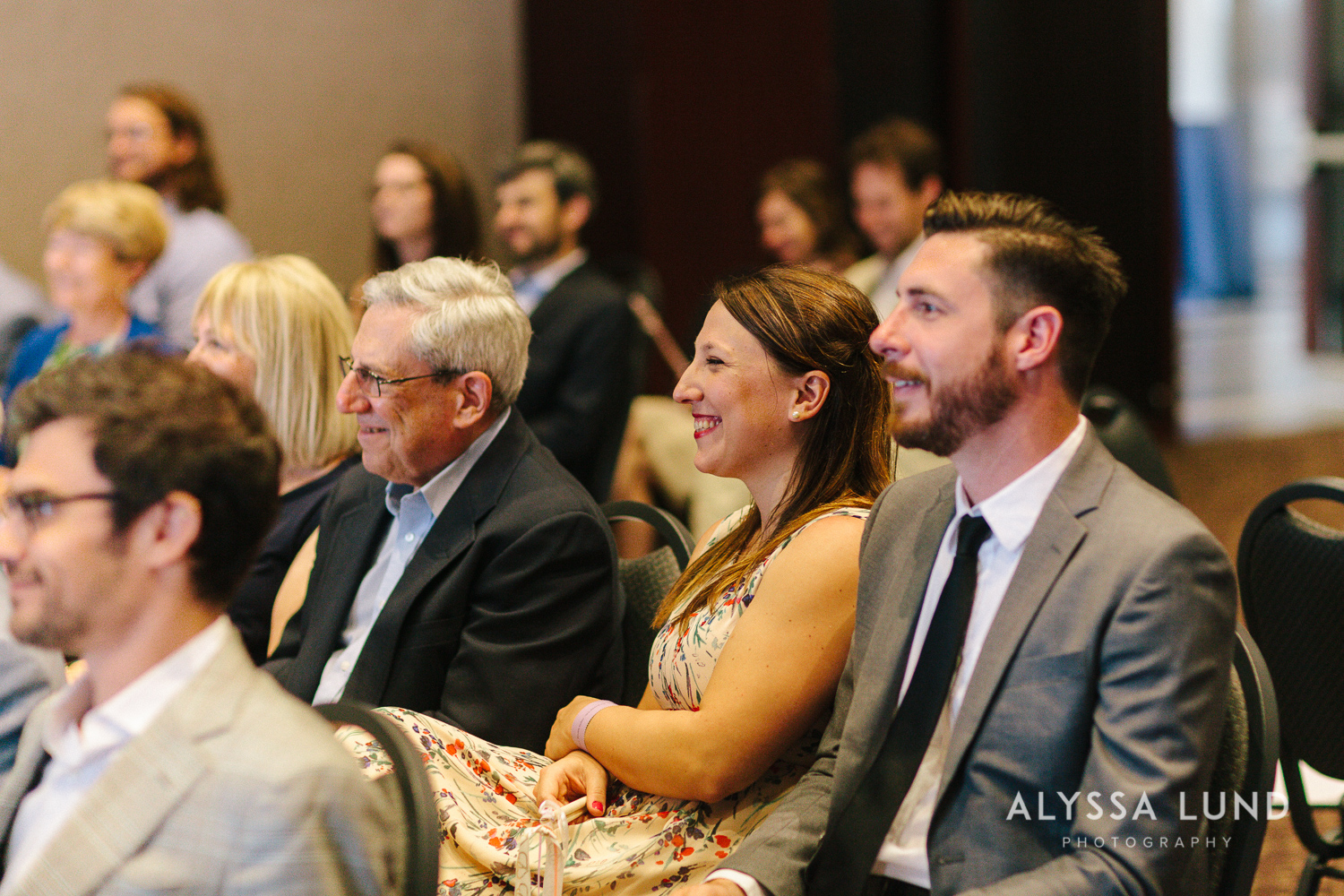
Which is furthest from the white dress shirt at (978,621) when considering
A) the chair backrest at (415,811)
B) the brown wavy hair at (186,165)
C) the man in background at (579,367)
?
the brown wavy hair at (186,165)

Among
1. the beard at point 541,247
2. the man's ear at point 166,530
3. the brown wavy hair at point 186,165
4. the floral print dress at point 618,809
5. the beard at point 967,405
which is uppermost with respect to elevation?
the brown wavy hair at point 186,165

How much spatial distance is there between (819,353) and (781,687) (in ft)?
1.66

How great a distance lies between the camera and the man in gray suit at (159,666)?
3.68ft

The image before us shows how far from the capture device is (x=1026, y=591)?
1.50 meters

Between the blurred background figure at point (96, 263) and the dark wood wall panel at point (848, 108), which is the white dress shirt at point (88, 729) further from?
the dark wood wall panel at point (848, 108)

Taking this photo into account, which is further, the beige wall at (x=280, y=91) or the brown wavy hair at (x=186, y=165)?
the beige wall at (x=280, y=91)

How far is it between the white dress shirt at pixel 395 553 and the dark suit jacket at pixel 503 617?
0.03 meters

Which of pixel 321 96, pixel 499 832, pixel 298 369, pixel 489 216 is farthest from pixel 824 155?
pixel 499 832

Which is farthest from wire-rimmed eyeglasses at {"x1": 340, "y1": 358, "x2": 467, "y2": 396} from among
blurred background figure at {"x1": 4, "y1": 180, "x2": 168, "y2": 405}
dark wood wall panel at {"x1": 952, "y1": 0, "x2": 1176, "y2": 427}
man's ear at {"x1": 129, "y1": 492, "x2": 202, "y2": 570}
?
dark wood wall panel at {"x1": 952, "y1": 0, "x2": 1176, "y2": 427}

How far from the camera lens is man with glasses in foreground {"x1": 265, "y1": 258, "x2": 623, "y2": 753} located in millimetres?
2109

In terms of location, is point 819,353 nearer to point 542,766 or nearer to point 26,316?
point 542,766

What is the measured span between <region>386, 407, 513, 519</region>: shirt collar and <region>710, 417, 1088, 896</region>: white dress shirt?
35.7 inches

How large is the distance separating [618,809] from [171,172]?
3.79 meters

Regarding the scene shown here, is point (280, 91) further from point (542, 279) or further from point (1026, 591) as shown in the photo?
point (1026, 591)
